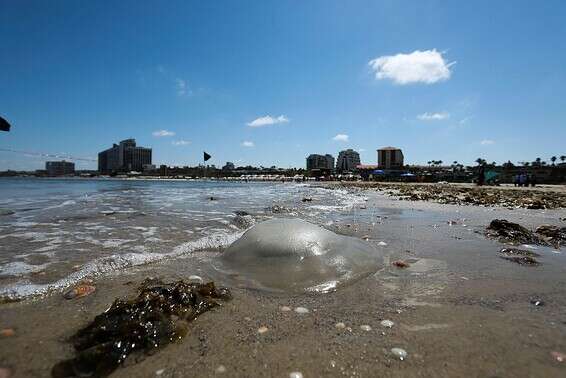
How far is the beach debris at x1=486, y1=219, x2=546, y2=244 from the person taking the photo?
6270 mm

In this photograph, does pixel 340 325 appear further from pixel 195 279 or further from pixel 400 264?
pixel 400 264

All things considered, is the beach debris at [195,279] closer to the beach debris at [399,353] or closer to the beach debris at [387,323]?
the beach debris at [387,323]

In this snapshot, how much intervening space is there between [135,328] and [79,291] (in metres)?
1.46

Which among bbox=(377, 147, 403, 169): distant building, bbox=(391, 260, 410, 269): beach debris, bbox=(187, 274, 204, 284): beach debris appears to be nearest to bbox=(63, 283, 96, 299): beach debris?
bbox=(187, 274, 204, 284): beach debris

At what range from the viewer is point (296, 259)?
4324mm

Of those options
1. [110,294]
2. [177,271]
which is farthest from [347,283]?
[110,294]

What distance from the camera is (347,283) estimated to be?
3.82 metres

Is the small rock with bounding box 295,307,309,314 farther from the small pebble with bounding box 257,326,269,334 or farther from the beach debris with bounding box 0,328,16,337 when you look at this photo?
the beach debris with bounding box 0,328,16,337

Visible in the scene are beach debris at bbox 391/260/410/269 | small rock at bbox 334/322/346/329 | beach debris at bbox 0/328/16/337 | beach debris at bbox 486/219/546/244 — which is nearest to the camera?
beach debris at bbox 0/328/16/337

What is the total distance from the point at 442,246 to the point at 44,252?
706 centimetres

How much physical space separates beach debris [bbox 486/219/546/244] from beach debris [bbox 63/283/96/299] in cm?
Answer: 700

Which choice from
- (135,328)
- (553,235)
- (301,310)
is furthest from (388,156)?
(135,328)

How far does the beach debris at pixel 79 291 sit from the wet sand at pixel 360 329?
8cm

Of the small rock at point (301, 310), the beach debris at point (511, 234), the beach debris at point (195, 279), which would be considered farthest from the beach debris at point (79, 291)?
the beach debris at point (511, 234)
